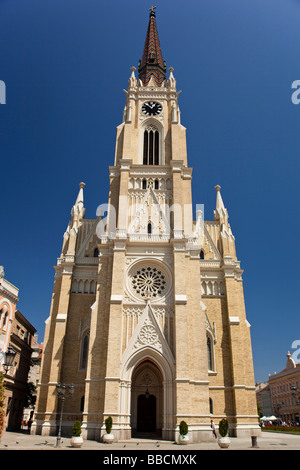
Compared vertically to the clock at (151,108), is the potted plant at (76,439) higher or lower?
lower

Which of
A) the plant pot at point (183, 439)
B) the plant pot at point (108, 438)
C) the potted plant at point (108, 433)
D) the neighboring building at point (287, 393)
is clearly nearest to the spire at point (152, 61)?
the potted plant at point (108, 433)

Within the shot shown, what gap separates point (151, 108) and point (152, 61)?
12542mm

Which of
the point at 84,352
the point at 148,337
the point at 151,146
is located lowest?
the point at 84,352

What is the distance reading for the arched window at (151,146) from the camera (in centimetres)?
3953

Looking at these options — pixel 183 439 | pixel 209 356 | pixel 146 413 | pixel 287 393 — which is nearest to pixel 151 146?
pixel 209 356

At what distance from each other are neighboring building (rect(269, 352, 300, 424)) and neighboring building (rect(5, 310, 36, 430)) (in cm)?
5047

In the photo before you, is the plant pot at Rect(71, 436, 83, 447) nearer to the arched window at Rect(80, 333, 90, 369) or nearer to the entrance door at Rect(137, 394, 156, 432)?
the entrance door at Rect(137, 394, 156, 432)

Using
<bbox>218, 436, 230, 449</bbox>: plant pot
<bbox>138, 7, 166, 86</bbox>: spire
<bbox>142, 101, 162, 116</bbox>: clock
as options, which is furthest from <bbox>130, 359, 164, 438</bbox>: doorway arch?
<bbox>138, 7, 166, 86</bbox>: spire

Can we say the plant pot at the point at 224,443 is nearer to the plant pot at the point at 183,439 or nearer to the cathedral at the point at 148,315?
the plant pot at the point at 183,439

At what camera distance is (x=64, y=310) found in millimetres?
32688

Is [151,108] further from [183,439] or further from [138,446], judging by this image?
[138,446]

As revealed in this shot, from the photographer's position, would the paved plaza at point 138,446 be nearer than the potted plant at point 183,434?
Yes

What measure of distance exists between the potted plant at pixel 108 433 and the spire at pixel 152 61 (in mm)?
40172

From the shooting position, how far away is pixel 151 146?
A: 133 ft
